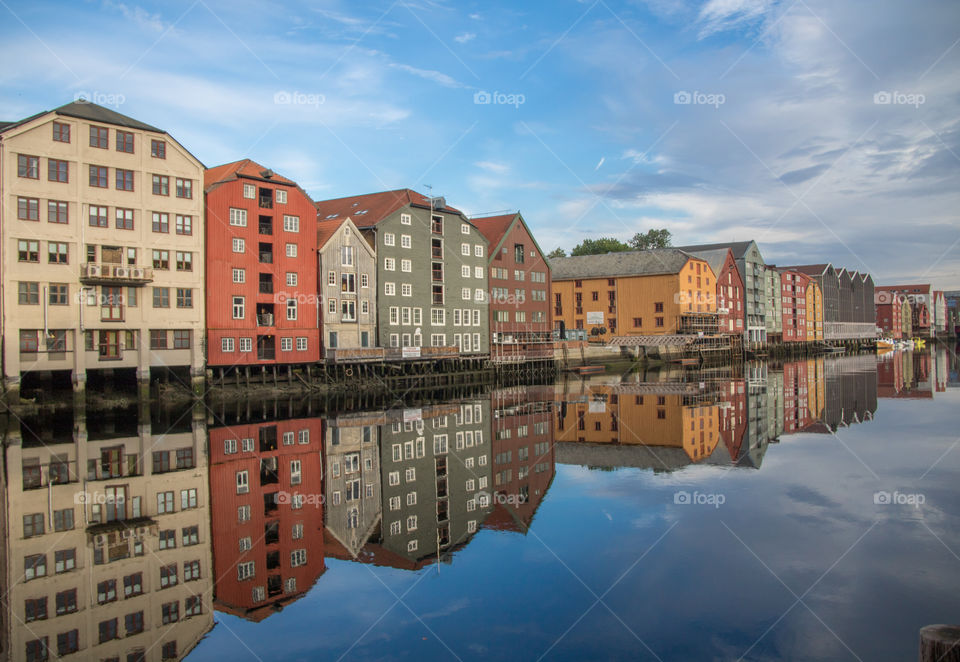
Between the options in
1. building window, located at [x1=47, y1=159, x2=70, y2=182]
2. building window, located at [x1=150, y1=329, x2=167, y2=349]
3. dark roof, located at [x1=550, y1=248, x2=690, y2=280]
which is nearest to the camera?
building window, located at [x1=47, y1=159, x2=70, y2=182]

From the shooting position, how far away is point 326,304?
5028 centimetres

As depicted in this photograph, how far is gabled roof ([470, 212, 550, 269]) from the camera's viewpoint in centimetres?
6981

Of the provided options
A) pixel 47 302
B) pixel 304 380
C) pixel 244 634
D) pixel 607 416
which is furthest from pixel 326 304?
pixel 244 634

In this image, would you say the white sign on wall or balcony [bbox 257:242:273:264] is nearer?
balcony [bbox 257:242:273:264]

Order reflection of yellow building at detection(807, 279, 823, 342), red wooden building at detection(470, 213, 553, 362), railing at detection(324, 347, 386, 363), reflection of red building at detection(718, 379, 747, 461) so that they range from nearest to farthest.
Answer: reflection of red building at detection(718, 379, 747, 461)
railing at detection(324, 347, 386, 363)
red wooden building at detection(470, 213, 553, 362)
reflection of yellow building at detection(807, 279, 823, 342)

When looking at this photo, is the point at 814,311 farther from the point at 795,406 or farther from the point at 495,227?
the point at 795,406

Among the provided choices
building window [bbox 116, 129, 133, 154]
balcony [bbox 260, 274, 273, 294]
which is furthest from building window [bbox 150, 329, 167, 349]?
building window [bbox 116, 129, 133, 154]

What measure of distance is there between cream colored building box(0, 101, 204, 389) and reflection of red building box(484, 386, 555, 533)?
2132 cm

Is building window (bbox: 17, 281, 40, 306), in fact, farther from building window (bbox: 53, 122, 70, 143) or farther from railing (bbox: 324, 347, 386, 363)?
railing (bbox: 324, 347, 386, 363)

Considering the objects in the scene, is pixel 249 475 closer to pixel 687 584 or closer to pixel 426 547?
pixel 426 547

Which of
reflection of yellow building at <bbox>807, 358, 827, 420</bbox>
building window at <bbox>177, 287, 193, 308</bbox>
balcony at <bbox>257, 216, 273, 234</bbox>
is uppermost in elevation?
balcony at <bbox>257, 216, 273, 234</bbox>

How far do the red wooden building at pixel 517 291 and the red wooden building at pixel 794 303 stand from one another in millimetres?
68689

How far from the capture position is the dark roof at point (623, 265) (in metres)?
85.1

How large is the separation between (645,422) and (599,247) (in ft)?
332
